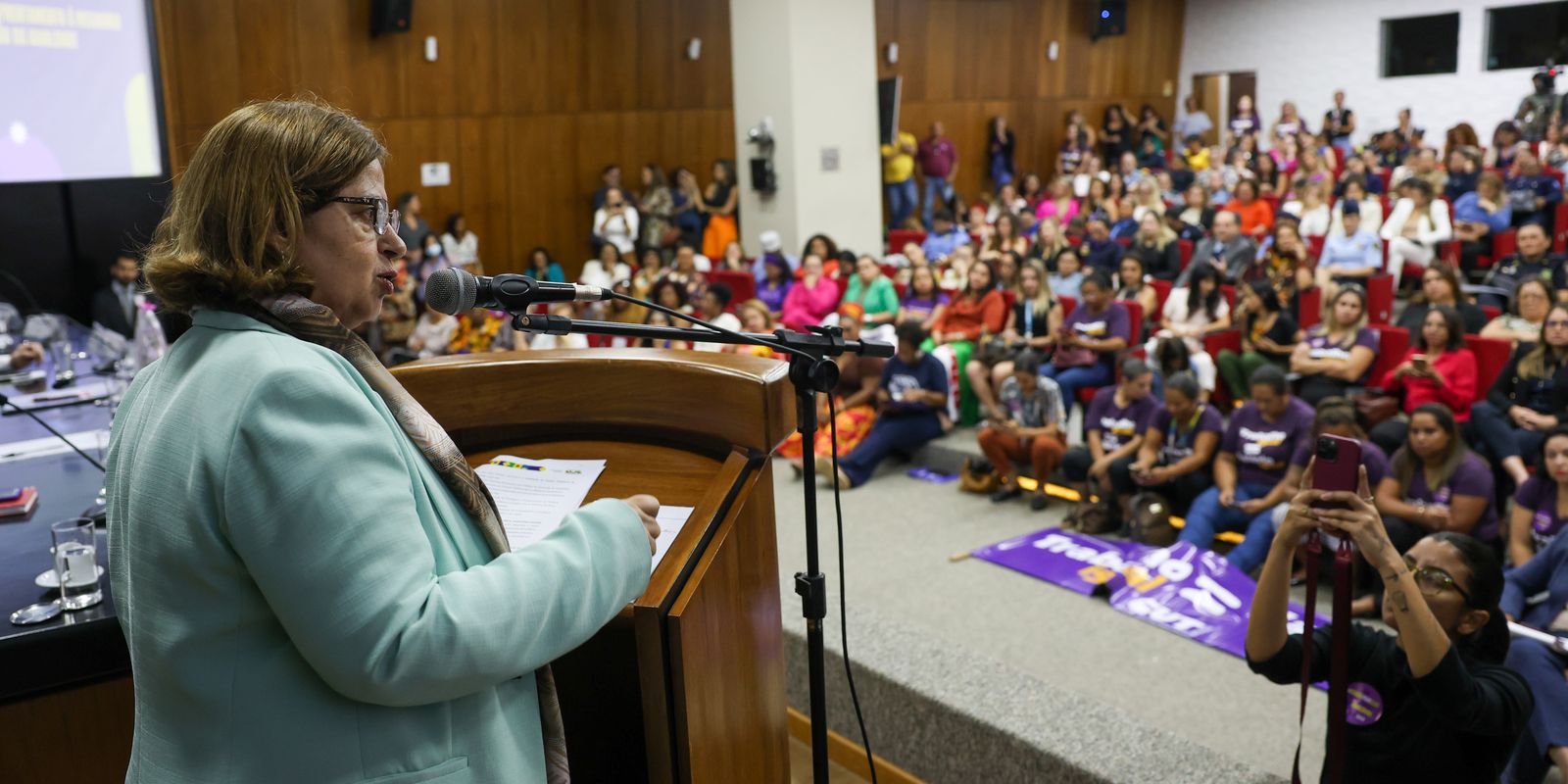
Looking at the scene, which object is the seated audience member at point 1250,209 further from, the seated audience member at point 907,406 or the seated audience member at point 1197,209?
the seated audience member at point 907,406

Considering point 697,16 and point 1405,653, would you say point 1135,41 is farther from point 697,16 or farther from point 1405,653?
point 1405,653

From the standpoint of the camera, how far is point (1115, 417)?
545cm

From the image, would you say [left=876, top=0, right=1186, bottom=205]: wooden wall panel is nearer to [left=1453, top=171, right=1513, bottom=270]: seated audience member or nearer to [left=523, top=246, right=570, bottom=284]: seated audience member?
[left=523, top=246, right=570, bottom=284]: seated audience member

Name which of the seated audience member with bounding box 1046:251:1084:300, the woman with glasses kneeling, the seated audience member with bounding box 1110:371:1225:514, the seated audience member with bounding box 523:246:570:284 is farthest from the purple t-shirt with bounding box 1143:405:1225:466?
the seated audience member with bounding box 523:246:570:284

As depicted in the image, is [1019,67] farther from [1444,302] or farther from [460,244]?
[1444,302]

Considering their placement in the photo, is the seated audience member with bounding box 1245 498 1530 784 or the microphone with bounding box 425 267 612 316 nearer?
the microphone with bounding box 425 267 612 316

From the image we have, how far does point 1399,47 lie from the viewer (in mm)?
13727

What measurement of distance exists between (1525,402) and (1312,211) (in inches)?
181

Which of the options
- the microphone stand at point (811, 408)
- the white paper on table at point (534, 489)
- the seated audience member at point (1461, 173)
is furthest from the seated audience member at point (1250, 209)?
the white paper on table at point (534, 489)

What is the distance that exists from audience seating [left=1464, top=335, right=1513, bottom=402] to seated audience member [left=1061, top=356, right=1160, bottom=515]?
1.40 m

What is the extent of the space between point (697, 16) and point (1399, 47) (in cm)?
791

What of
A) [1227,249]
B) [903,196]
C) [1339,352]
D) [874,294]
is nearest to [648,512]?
[1339,352]

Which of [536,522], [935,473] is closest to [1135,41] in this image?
[935,473]

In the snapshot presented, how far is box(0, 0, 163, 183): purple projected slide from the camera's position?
734cm
